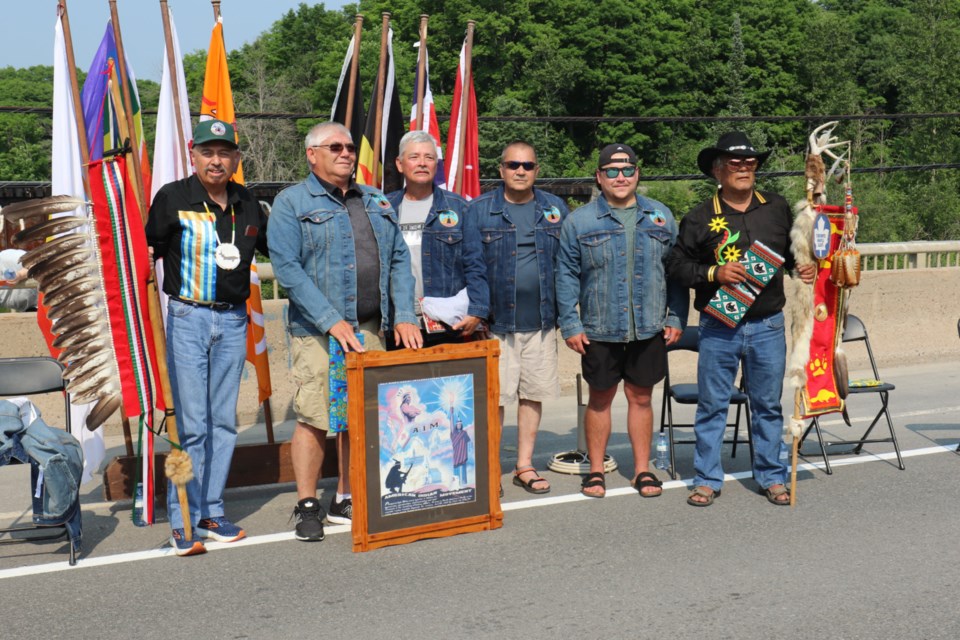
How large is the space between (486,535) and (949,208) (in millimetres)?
37042

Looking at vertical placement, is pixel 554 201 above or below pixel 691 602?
above

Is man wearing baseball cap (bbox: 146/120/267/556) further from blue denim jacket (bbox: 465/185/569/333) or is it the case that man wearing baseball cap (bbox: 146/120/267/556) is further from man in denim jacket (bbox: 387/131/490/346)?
blue denim jacket (bbox: 465/185/569/333)

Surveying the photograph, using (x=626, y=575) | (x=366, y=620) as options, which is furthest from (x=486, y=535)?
(x=366, y=620)

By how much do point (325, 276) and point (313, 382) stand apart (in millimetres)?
569

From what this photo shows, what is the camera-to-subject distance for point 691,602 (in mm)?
4637

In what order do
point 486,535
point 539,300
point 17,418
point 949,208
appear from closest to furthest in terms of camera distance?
1. point 17,418
2. point 486,535
3. point 539,300
4. point 949,208

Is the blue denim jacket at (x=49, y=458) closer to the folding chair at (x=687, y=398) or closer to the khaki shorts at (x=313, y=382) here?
the khaki shorts at (x=313, y=382)

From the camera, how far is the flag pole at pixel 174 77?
7004 millimetres

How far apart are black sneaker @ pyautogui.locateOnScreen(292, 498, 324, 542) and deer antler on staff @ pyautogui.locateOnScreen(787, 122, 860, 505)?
273 centimetres

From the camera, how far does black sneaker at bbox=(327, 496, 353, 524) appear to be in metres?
5.89

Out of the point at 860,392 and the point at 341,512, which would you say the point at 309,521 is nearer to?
the point at 341,512

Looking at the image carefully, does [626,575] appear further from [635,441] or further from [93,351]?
[93,351]

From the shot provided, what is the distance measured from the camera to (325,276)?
5.61 meters

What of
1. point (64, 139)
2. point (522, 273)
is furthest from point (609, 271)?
point (64, 139)
